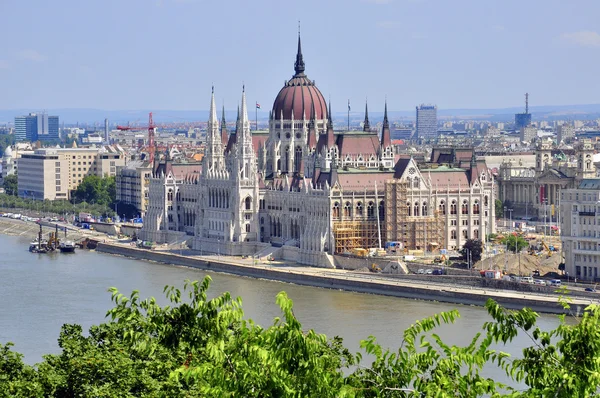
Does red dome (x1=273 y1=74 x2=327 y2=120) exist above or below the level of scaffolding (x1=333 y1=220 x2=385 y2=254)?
above

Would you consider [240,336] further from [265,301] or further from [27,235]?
[27,235]

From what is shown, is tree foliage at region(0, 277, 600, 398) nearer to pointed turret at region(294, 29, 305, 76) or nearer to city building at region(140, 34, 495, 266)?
city building at region(140, 34, 495, 266)

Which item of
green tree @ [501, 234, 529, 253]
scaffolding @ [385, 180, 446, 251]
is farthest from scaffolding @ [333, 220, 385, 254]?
green tree @ [501, 234, 529, 253]

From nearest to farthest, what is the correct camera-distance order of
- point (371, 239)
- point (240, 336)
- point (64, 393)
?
point (240, 336)
point (64, 393)
point (371, 239)

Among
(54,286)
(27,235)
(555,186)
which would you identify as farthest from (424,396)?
(27,235)

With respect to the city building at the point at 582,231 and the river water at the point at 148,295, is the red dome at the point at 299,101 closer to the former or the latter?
the river water at the point at 148,295
